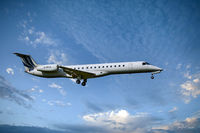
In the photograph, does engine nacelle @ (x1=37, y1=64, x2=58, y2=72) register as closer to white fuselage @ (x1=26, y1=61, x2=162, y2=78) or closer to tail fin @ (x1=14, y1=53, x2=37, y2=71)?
white fuselage @ (x1=26, y1=61, x2=162, y2=78)

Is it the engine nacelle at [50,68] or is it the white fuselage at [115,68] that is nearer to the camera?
the white fuselage at [115,68]

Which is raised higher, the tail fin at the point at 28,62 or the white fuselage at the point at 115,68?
the tail fin at the point at 28,62

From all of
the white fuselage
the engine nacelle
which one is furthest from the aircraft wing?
the engine nacelle

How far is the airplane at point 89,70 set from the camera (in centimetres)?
2548

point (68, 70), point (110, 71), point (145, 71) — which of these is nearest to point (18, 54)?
point (68, 70)

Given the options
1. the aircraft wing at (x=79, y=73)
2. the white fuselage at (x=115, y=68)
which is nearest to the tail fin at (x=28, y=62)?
the white fuselage at (x=115, y=68)

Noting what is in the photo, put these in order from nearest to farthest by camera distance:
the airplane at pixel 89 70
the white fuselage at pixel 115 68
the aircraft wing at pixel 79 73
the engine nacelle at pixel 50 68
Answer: the white fuselage at pixel 115 68, the airplane at pixel 89 70, the aircraft wing at pixel 79 73, the engine nacelle at pixel 50 68

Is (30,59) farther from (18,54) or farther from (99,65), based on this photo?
(99,65)

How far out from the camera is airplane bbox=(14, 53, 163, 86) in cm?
2548

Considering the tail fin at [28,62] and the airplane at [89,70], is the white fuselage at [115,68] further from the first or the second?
the tail fin at [28,62]

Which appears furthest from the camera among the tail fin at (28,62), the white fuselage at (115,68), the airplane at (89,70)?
the tail fin at (28,62)

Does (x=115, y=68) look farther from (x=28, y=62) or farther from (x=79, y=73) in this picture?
(x=28, y=62)

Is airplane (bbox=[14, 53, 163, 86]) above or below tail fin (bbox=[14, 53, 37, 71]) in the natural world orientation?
below

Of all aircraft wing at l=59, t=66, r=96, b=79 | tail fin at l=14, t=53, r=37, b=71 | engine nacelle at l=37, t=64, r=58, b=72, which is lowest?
aircraft wing at l=59, t=66, r=96, b=79
